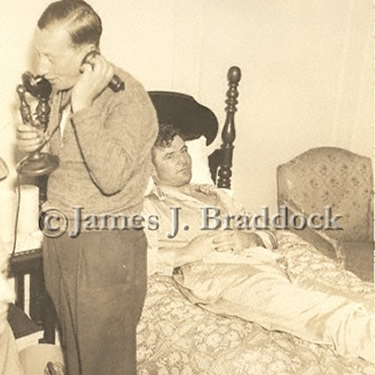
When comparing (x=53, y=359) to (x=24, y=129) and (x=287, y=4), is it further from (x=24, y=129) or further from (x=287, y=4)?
(x=287, y=4)

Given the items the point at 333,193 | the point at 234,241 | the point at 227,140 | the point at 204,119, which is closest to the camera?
the point at 234,241

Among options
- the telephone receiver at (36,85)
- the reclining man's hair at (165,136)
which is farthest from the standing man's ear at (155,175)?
the telephone receiver at (36,85)

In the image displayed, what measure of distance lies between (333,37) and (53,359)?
2.53m

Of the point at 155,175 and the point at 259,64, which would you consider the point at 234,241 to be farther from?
the point at 259,64

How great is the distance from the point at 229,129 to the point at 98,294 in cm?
155

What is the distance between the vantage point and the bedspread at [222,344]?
172cm

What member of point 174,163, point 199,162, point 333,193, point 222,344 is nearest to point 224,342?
point 222,344

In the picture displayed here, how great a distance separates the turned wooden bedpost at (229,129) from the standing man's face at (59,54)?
1483 millimetres

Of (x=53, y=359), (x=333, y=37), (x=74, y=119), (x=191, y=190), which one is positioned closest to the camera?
(x=74, y=119)

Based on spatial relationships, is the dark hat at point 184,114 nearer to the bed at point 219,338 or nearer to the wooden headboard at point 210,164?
the wooden headboard at point 210,164

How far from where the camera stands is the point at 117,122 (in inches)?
59.2

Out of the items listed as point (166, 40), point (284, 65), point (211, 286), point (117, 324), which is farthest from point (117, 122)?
point (284, 65)

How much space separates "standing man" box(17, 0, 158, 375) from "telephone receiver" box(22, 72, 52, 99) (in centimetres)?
10

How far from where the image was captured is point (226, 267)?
7.23 ft
